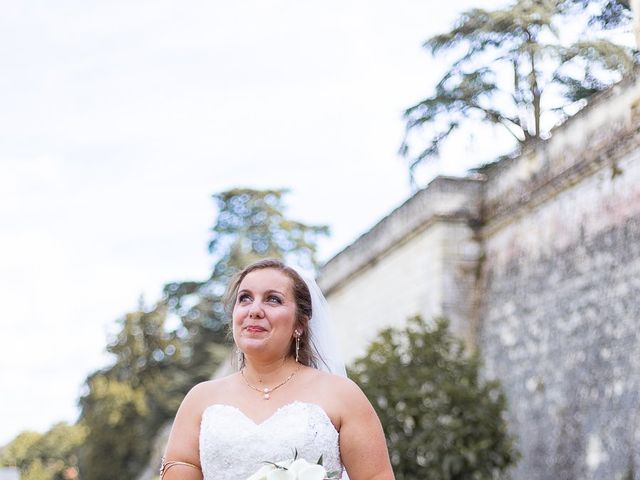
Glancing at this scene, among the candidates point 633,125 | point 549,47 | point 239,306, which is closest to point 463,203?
point 633,125

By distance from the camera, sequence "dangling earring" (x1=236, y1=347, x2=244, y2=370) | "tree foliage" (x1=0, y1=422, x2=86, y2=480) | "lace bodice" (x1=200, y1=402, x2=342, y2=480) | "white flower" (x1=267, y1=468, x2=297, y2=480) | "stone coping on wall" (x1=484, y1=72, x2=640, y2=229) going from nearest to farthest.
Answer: "white flower" (x1=267, y1=468, x2=297, y2=480) → "lace bodice" (x1=200, y1=402, x2=342, y2=480) → "dangling earring" (x1=236, y1=347, x2=244, y2=370) → "stone coping on wall" (x1=484, y1=72, x2=640, y2=229) → "tree foliage" (x1=0, y1=422, x2=86, y2=480)

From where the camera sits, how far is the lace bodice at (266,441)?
344cm

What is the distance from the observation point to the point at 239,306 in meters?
3.68

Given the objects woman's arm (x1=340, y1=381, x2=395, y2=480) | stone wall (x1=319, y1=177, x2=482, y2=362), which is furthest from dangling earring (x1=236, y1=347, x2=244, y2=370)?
stone wall (x1=319, y1=177, x2=482, y2=362)

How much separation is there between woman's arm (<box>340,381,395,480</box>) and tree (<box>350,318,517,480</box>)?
5.96 metres

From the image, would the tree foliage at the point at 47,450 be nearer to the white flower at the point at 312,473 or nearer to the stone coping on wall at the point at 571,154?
the stone coping on wall at the point at 571,154

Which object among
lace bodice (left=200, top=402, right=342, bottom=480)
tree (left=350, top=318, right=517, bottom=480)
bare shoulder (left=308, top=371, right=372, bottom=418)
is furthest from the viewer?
tree (left=350, top=318, right=517, bottom=480)

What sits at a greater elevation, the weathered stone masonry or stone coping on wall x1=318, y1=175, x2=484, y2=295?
stone coping on wall x1=318, y1=175, x2=484, y2=295

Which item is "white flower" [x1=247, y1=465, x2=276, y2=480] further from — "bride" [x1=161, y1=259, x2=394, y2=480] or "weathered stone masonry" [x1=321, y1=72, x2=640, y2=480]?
"weathered stone masonry" [x1=321, y1=72, x2=640, y2=480]

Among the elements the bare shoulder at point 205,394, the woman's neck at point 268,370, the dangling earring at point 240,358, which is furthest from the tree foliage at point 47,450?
the woman's neck at point 268,370

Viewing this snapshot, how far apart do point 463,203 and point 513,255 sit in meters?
1.27

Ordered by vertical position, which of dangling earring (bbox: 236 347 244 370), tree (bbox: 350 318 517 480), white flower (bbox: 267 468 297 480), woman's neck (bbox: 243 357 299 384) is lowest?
white flower (bbox: 267 468 297 480)

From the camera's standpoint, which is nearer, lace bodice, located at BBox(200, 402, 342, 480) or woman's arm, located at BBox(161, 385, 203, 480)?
lace bodice, located at BBox(200, 402, 342, 480)

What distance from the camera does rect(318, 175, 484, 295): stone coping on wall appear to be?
13.6m
